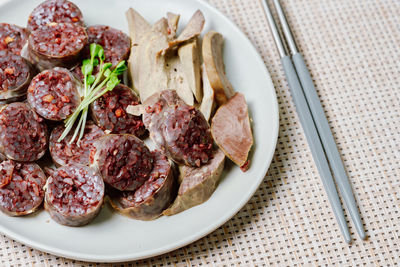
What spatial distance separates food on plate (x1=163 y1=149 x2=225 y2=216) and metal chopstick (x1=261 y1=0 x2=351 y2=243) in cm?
72

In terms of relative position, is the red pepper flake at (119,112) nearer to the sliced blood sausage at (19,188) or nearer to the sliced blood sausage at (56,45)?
the sliced blood sausage at (56,45)

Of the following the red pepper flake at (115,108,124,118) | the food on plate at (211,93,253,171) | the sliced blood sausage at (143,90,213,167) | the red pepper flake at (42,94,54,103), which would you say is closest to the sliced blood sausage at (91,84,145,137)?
the red pepper flake at (115,108,124,118)

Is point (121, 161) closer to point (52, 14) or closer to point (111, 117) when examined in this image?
point (111, 117)

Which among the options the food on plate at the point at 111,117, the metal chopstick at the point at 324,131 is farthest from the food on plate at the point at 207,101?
the metal chopstick at the point at 324,131

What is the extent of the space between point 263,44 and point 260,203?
1.35 m

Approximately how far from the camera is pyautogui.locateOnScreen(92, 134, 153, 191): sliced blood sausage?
103 inches

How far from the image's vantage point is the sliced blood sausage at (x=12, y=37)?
9.96ft

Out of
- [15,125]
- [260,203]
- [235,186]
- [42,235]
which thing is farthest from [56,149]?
[260,203]

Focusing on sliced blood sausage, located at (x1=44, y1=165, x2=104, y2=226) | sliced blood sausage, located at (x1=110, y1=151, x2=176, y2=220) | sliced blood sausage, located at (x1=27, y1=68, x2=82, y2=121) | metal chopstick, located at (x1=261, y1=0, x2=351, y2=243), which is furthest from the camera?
metal chopstick, located at (x1=261, y1=0, x2=351, y2=243)

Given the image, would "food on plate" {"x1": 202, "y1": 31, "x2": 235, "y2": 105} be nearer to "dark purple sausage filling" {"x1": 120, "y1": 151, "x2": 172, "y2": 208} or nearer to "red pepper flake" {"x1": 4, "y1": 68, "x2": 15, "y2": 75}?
"dark purple sausage filling" {"x1": 120, "y1": 151, "x2": 172, "y2": 208}

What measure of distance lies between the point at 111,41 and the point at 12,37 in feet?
2.13

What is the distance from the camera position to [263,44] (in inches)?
146

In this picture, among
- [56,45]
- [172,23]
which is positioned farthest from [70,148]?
[172,23]

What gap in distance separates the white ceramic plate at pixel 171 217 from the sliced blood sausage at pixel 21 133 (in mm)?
357
